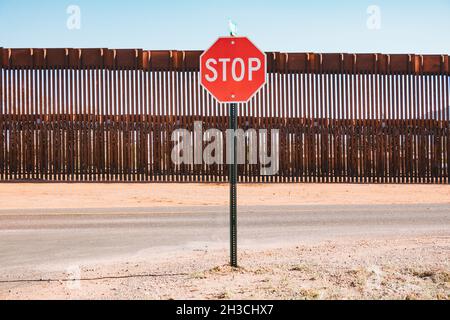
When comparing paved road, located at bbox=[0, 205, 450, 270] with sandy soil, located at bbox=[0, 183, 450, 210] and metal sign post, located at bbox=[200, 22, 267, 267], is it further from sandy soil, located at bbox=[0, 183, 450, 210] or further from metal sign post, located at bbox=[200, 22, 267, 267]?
metal sign post, located at bbox=[200, 22, 267, 267]

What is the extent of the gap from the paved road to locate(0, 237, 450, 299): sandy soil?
104 centimetres

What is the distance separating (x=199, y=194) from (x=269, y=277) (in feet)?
39.0

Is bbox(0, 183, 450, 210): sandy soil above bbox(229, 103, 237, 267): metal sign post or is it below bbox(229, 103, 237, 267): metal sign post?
below

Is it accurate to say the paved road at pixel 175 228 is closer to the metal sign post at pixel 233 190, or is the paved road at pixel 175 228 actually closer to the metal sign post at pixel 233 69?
the metal sign post at pixel 233 190

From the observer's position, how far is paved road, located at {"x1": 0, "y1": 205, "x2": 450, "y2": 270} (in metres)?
8.00

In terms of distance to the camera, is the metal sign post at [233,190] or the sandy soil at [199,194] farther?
the sandy soil at [199,194]

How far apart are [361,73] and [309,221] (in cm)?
1070

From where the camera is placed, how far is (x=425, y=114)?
20.7 m

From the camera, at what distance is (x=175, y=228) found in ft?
33.6

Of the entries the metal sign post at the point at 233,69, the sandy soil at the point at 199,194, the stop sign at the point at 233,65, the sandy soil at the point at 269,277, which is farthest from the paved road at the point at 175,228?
the stop sign at the point at 233,65

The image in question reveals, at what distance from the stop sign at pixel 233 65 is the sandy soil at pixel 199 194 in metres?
9.16

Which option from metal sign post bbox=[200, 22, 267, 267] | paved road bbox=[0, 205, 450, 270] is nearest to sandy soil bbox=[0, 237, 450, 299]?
metal sign post bbox=[200, 22, 267, 267]

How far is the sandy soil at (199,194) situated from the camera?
15656 mm
